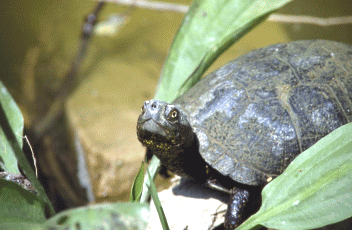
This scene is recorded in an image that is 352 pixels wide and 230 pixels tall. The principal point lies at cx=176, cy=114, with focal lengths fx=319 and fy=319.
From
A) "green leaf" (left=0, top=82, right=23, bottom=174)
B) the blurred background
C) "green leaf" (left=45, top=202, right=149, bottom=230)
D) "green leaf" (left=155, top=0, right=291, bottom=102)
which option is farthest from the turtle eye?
the blurred background

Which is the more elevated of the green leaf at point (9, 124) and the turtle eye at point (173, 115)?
the turtle eye at point (173, 115)

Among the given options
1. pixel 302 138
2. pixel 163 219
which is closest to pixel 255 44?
pixel 302 138

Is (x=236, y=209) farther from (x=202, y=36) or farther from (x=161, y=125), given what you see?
(x=202, y=36)

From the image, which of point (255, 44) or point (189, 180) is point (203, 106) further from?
point (255, 44)

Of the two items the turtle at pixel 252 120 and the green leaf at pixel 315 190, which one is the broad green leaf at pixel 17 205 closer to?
the turtle at pixel 252 120

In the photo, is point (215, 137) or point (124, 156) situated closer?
point (215, 137)

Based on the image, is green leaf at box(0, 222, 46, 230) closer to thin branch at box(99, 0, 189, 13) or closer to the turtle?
the turtle

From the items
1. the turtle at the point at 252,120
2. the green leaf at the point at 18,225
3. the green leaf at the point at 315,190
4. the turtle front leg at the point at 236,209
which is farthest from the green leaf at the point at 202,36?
the green leaf at the point at 18,225
